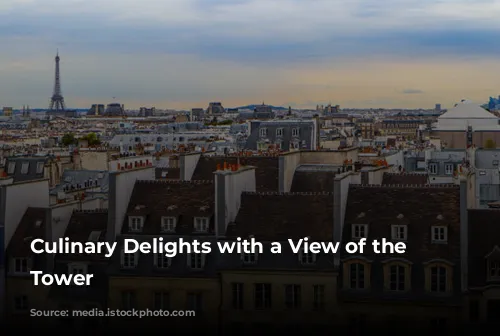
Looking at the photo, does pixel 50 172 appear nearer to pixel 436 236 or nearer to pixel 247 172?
pixel 247 172

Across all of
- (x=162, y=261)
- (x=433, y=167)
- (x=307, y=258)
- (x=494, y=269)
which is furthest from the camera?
(x=433, y=167)

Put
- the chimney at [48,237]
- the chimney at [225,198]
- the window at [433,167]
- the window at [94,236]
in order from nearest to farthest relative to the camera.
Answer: the chimney at [225,198]
the chimney at [48,237]
the window at [94,236]
the window at [433,167]

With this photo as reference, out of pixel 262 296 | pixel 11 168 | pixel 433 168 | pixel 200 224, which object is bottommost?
pixel 262 296

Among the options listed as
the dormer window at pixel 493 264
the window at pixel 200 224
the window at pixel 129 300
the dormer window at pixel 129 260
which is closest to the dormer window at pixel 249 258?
the window at pixel 200 224

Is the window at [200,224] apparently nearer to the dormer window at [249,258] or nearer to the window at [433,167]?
the dormer window at [249,258]

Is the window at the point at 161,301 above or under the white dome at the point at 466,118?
under

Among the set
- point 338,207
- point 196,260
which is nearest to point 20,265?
point 196,260

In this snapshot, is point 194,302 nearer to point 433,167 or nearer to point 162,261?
point 162,261
